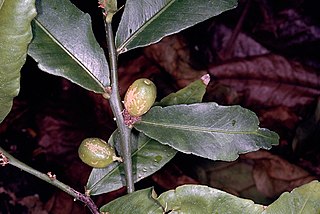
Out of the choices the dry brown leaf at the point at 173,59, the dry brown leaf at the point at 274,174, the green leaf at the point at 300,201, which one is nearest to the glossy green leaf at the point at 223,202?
the green leaf at the point at 300,201

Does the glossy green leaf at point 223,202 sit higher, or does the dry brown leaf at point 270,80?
the glossy green leaf at point 223,202

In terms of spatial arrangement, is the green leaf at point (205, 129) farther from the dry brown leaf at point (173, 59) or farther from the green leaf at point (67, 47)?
the dry brown leaf at point (173, 59)

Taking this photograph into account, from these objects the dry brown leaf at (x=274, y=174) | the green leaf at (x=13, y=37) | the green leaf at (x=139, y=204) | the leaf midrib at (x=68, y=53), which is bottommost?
the dry brown leaf at (x=274, y=174)

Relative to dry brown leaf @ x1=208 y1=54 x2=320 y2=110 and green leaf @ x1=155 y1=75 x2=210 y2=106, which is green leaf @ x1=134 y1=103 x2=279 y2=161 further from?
dry brown leaf @ x1=208 y1=54 x2=320 y2=110

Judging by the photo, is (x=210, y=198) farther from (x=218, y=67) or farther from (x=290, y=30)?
(x=290, y=30)

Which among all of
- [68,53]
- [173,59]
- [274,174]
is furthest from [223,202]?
[173,59]

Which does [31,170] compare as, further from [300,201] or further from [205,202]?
[300,201]

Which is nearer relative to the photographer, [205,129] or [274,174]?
[205,129]

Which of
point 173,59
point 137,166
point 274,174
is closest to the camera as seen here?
point 137,166
